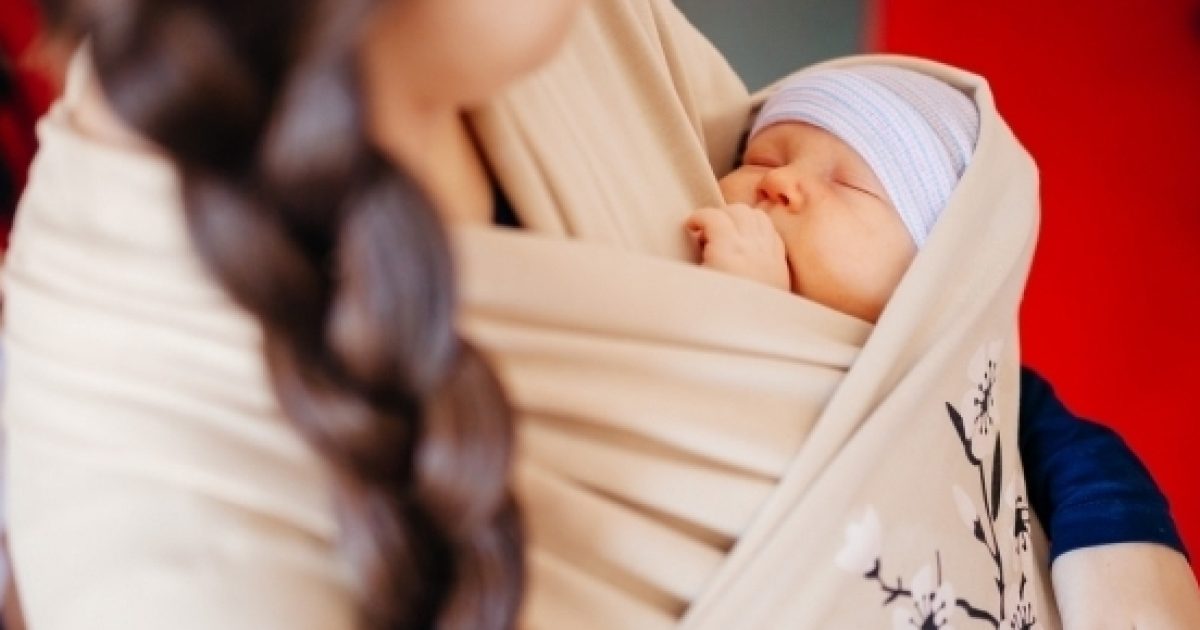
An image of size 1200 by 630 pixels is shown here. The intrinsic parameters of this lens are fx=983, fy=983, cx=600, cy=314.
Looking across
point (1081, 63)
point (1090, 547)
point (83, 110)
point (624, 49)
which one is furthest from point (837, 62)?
point (1081, 63)

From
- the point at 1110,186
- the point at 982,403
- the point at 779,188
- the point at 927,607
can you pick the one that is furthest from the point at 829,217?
the point at 1110,186

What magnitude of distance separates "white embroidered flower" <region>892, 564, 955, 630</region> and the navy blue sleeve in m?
0.20

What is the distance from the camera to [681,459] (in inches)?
17.9

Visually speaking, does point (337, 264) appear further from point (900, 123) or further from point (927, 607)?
point (900, 123)

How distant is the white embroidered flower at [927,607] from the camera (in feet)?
1.67

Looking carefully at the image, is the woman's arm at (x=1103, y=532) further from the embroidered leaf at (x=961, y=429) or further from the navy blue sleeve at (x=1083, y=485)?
the embroidered leaf at (x=961, y=429)

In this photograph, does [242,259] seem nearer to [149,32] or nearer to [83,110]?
[149,32]

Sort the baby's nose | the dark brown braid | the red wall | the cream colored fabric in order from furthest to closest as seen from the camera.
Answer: the red wall < the baby's nose < the cream colored fabric < the dark brown braid

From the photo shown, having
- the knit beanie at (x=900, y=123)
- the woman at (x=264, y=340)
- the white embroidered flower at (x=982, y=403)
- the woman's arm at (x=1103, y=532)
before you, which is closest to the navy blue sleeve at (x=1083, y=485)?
the woman's arm at (x=1103, y=532)

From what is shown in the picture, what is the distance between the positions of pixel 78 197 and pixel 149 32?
0.14 m

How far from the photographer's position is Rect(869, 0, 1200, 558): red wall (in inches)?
50.0

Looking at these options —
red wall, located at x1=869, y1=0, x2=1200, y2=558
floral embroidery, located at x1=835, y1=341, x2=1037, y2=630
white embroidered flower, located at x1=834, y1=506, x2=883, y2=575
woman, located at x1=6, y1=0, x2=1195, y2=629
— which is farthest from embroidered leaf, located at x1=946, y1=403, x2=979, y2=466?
red wall, located at x1=869, y1=0, x2=1200, y2=558

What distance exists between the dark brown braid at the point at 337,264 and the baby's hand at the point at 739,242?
266mm

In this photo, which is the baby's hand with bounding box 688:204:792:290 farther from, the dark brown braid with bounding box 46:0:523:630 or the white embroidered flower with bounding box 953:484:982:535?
the dark brown braid with bounding box 46:0:523:630
